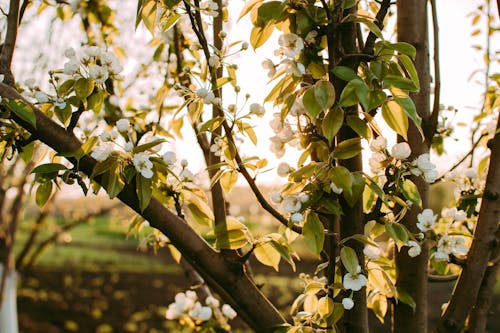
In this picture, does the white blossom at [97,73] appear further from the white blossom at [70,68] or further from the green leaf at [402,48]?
the green leaf at [402,48]

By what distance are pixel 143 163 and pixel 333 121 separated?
0.37 meters

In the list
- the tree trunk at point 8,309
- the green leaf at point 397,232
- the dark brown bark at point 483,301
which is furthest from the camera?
the tree trunk at point 8,309

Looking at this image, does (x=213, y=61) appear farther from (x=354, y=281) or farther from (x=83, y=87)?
(x=354, y=281)

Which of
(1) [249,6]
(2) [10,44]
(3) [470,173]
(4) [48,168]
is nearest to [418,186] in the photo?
(3) [470,173]

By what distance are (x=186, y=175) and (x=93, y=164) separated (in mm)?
205

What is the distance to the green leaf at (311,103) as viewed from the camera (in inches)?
37.2

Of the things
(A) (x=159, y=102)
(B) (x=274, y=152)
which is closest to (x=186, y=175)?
(B) (x=274, y=152)

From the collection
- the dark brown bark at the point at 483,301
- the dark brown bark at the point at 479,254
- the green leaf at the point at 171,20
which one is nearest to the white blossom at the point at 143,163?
the green leaf at the point at 171,20

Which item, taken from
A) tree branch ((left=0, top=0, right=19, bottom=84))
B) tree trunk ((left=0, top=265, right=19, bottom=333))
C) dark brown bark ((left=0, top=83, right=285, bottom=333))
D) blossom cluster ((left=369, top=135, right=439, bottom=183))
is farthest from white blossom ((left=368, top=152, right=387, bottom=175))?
tree trunk ((left=0, top=265, right=19, bottom=333))

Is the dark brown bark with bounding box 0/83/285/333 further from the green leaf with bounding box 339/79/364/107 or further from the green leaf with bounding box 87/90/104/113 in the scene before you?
the green leaf with bounding box 339/79/364/107

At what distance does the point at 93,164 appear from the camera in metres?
1.11

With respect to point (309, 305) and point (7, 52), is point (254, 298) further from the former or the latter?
point (7, 52)

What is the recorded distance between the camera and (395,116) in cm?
96

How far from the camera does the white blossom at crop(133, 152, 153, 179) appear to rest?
1051 millimetres
